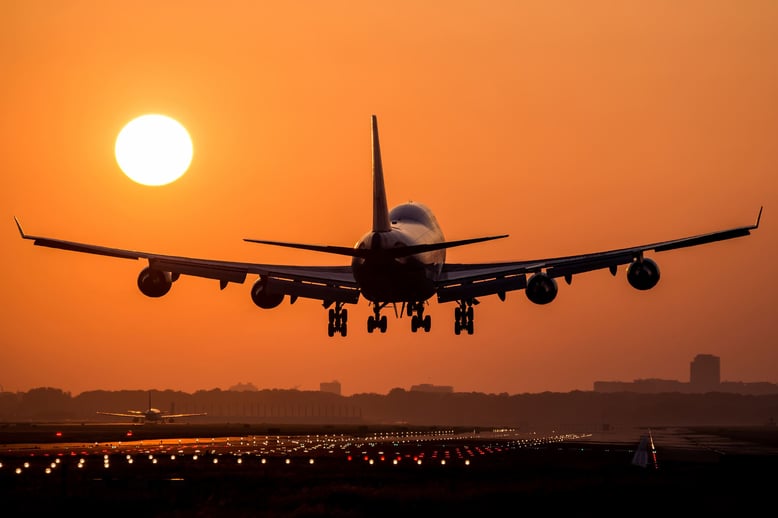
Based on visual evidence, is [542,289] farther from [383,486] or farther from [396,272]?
[383,486]

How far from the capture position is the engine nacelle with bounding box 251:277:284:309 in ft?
229

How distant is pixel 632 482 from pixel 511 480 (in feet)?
16.4

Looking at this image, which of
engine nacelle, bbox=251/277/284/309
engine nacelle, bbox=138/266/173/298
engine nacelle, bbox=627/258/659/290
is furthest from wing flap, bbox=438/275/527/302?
engine nacelle, bbox=138/266/173/298

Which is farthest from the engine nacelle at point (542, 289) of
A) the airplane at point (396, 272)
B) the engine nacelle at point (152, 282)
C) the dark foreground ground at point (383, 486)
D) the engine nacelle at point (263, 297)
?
the engine nacelle at point (152, 282)

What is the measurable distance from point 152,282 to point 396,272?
14.7m

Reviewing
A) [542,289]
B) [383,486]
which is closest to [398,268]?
[542,289]

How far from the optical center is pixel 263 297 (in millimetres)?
70062

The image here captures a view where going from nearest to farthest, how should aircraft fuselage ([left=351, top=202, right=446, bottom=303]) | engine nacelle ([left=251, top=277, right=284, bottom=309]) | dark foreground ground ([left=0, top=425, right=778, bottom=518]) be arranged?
dark foreground ground ([left=0, top=425, right=778, bottom=518]) < aircraft fuselage ([left=351, top=202, right=446, bottom=303]) < engine nacelle ([left=251, top=277, right=284, bottom=309])

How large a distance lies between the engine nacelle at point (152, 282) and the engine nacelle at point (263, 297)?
22.5 feet

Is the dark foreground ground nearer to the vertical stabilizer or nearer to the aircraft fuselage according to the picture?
the aircraft fuselage

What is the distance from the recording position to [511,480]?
46156 mm

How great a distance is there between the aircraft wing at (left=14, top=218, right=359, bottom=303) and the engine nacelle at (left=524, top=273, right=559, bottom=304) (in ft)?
34.7

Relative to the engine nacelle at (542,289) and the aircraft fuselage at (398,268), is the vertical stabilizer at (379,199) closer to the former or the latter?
the aircraft fuselage at (398,268)

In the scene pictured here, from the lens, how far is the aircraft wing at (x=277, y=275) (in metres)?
65.7
